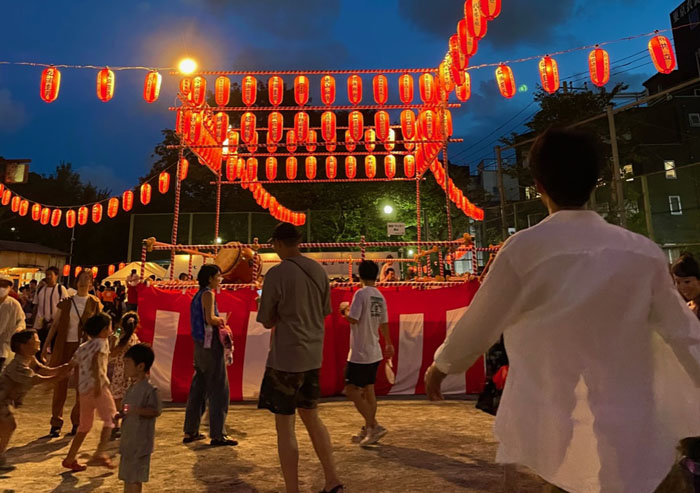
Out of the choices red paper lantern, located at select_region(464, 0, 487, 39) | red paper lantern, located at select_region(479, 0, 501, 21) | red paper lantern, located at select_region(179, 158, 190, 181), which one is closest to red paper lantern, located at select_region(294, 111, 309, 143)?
red paper lantern, located at select_region(179, 158, 190, 181)

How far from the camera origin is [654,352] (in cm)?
144

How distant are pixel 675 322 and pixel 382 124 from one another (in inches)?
478

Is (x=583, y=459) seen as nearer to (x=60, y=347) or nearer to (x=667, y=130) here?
(x=60, y=347)

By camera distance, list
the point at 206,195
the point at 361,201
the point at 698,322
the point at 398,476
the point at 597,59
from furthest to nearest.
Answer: the point at 206,195 → the point at 361,201 → the point at 597,59 → the point at 398,476 → the point at 698,322

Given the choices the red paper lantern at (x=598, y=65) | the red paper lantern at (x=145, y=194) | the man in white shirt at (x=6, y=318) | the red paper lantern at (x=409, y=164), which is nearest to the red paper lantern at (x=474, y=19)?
the red paper lantern at (x=598, y=65)

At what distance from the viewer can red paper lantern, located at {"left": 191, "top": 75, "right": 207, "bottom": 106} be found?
10.5 metres

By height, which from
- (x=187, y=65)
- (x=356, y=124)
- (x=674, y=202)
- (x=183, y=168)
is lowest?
(x=183, y=168)

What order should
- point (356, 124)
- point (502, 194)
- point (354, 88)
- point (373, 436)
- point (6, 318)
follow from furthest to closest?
point (502, 194)
point (356, 124)
point (354, 88)
point (6, 318)
point (373, 436)

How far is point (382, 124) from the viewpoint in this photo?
12945 mm

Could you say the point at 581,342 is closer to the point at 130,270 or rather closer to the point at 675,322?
the point at 675,322

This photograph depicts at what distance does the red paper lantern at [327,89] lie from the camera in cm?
1194

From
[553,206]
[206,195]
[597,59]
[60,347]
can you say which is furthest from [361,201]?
[553,206]

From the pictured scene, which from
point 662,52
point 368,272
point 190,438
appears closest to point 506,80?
point 662,52

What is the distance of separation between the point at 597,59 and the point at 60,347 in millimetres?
12299
